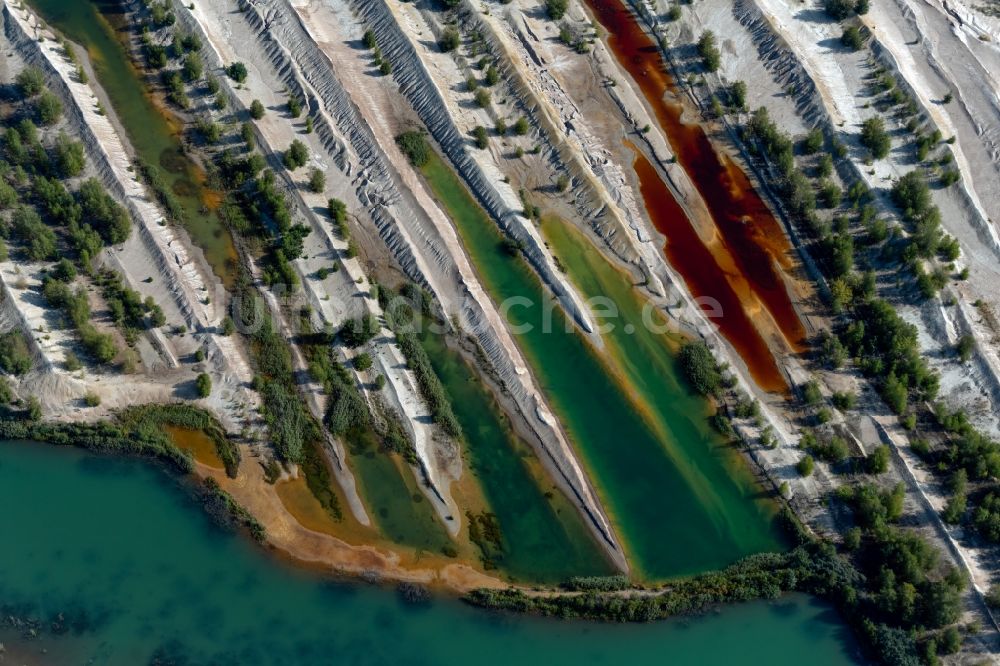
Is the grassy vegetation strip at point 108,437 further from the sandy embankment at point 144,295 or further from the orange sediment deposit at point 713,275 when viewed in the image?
the orange sediment deposit at point 713,275

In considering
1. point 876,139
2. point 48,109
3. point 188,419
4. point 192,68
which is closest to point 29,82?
point 48,109

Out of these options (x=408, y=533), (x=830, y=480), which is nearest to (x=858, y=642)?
(x=830, y=480)

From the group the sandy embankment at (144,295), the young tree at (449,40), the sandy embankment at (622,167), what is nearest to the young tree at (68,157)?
the sandy embankment at (144,295)

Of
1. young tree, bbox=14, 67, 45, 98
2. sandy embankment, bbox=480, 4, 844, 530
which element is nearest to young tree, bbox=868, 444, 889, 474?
sandy embankment, bbox=480, 4, 844, 530

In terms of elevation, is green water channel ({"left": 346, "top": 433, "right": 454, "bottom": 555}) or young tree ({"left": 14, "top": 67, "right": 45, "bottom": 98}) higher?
young tree ({"left": 14, "top": 67, "right": 45, "bottom": 98})

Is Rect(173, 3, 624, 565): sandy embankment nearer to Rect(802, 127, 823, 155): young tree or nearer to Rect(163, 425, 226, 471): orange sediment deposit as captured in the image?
Rect(163, 425, 226, 471): orange sediment deposit

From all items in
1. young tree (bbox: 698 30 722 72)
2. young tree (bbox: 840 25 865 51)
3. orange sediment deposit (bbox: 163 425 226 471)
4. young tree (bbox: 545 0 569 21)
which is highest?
young tree (bbox: 545 0 569 21)

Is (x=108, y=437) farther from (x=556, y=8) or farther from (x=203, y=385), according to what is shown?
(x=556, y=8)
